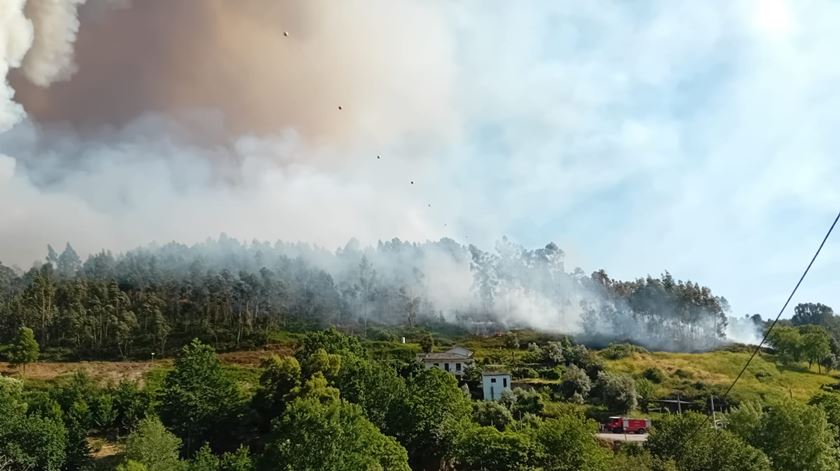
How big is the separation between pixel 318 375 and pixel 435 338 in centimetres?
8313

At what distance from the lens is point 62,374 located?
110 meters

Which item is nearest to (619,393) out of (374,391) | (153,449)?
(374,391)

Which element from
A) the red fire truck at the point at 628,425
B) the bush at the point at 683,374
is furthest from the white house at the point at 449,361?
the bush at the point at 683,374

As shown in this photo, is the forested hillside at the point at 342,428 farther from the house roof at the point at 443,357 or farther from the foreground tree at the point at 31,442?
the house roof at the point at 443,357

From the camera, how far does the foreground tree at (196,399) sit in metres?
71.2

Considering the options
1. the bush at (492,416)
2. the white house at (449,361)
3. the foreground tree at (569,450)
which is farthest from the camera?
the white house at (449,361)

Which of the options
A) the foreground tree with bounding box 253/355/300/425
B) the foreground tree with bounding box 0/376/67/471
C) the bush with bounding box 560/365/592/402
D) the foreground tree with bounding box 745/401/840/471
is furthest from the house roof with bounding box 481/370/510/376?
the foreground tree with bounding box 0/376/67/471

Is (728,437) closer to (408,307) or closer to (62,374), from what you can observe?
(62,374)

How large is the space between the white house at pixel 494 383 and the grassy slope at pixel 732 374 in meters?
26.6

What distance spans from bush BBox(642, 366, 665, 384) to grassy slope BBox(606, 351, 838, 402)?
1023 millimetres

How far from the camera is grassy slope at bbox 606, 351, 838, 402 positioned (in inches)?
4345

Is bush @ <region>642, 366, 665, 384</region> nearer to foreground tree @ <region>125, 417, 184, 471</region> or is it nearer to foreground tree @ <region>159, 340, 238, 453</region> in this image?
foreground tree @ <region>159, 340, 238, 453</region>

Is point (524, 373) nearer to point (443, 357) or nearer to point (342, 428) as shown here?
point (443, 357)

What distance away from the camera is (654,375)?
117688 mm
